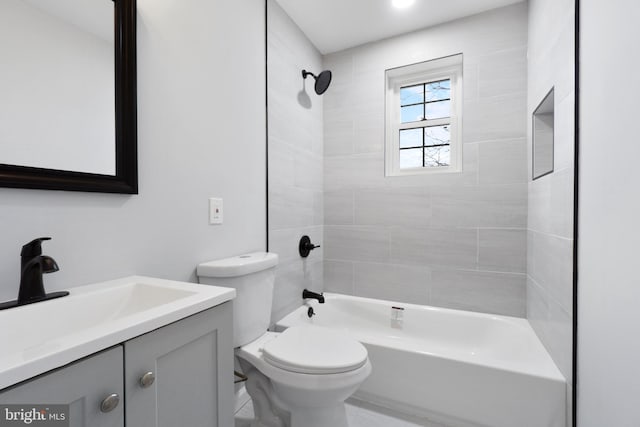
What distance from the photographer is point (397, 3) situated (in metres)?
1.96

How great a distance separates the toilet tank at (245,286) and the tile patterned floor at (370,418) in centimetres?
53

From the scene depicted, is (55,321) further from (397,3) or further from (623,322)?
(397,3)

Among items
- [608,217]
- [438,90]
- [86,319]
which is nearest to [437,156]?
[438,90]

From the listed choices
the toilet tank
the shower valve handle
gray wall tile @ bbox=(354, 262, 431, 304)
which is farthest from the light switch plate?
gray wall tile @ bbox=(354, 262, 431, 304)

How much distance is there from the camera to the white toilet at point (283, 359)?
3.87 feet

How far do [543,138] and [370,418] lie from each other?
191 centimetres

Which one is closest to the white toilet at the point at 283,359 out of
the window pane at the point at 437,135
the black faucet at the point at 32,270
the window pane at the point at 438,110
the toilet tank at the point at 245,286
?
→ the toilet tank at the point at 245,286

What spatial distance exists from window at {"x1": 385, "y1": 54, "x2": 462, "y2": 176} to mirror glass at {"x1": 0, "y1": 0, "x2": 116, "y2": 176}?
191cm

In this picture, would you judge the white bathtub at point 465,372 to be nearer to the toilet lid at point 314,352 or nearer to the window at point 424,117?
the toilet lid at point 314,352

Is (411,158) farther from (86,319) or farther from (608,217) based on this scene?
(86,319)

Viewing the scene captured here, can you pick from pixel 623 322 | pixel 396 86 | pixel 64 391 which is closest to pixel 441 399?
pixel 623 322

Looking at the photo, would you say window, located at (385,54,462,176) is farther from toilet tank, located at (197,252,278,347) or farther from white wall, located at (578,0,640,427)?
toilet tank, located at (197,252,278,347)

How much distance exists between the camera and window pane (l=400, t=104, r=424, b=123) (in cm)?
237

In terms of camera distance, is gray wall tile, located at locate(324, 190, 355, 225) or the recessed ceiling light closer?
the recessed ceiling light
